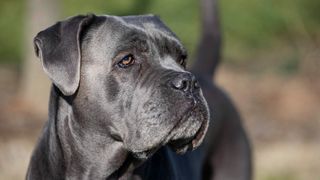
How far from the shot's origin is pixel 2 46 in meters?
15.0

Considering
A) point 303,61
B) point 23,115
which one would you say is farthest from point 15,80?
point 303,61

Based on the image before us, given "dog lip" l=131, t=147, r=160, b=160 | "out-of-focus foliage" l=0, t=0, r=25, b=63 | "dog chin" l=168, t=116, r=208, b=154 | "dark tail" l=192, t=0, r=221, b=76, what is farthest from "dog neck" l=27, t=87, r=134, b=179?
"out-of-focus foliage" l=0, t=0, r=25, b=63

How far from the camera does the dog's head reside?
4.89 metres

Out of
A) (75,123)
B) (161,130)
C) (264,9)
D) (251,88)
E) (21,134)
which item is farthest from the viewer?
(264,9)

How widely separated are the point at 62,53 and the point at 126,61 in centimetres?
35

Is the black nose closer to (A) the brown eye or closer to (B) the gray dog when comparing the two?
(B) the gray dog

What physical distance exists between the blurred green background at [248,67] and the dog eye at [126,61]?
450 centimetres

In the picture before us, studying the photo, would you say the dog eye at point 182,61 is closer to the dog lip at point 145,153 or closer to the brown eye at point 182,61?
the brown eye at point 182,61

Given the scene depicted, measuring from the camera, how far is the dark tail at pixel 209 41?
6992mm

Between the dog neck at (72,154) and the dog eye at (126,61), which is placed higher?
the dog eye at (126,61)

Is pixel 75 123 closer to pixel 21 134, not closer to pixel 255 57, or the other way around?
pixel 21 134

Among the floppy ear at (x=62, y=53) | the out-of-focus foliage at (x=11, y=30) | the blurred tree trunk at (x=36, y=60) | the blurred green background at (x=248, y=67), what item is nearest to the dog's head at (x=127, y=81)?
the floppy ear at (x=62, y=53)

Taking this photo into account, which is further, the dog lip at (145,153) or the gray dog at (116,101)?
the dog lip at (145,153)

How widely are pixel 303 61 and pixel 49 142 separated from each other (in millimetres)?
9268
